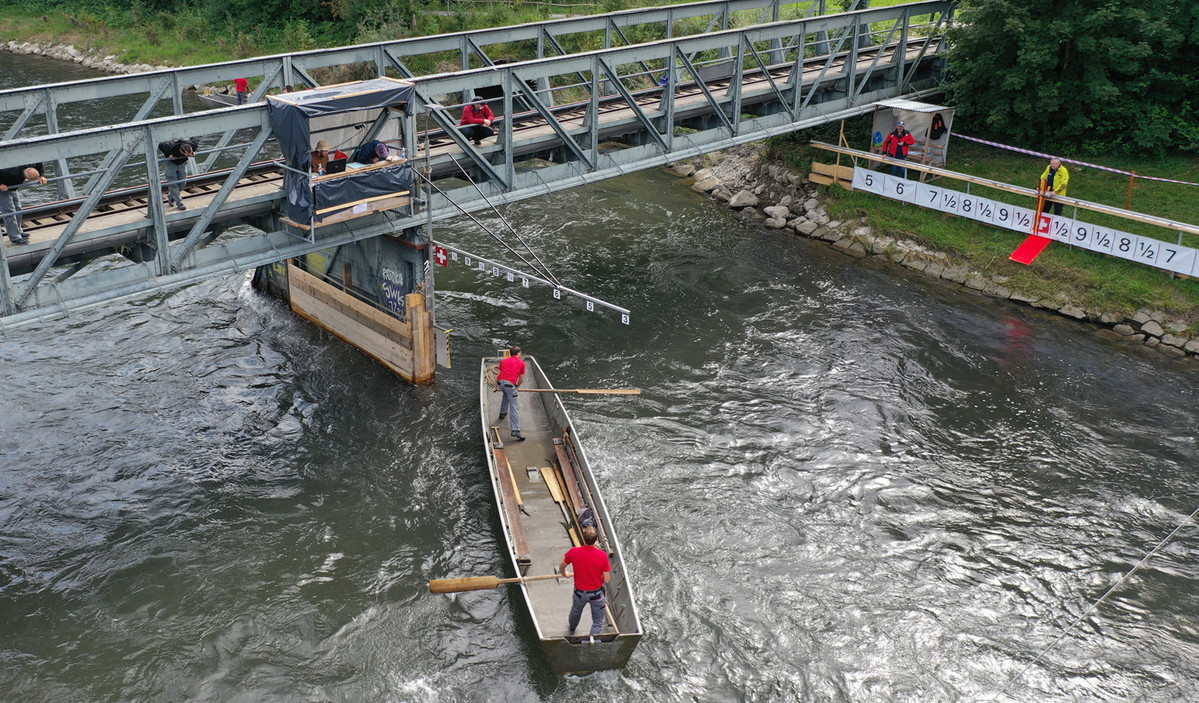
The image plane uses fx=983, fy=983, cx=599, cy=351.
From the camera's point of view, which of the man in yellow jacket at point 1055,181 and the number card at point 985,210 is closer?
the man in yellow jacket at point 1055,181

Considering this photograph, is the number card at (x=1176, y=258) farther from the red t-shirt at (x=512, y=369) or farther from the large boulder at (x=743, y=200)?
the red t-shirt at (x=512, y=369)

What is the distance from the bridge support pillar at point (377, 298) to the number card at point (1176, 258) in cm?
1917

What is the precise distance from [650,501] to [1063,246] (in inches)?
653

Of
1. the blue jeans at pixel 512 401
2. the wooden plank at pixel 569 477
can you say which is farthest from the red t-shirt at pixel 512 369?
the wooden plank at pixel 569 477

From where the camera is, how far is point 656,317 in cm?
2723

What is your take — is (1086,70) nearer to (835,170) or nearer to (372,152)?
(835,170)

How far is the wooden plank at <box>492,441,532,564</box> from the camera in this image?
54.6 ft

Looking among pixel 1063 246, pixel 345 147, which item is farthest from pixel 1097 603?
pixel 345 147

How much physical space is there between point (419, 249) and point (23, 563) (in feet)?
32.2

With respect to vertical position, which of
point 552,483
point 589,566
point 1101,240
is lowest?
point 552,483

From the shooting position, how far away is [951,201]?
1192 inches

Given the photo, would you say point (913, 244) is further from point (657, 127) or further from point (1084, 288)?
point (657, 127)

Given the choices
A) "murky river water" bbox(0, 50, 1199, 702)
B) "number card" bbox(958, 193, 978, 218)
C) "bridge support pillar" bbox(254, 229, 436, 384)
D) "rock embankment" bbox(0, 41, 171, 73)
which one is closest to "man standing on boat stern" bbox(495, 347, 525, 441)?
"murky river water" bbox(0, 50, 1199, 702)

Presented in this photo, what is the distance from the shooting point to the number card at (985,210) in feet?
95.9
